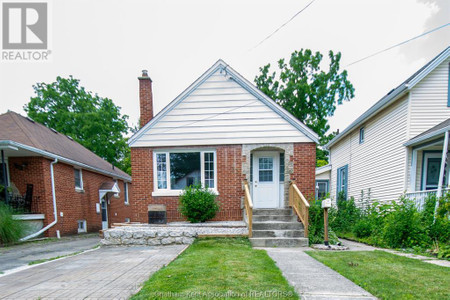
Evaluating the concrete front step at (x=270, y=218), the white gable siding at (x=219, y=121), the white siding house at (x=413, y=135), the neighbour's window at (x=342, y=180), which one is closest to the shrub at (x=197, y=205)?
the concrete front step at (x=270, y=218)

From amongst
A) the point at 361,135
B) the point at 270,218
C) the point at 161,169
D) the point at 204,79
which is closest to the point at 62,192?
the point at 161,169

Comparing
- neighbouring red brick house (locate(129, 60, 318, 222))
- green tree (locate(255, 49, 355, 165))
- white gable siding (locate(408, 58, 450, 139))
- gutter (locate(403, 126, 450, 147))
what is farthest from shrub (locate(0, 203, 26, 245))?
green tree (locate(255, 49, 355, 165))

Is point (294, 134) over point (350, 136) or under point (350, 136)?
under

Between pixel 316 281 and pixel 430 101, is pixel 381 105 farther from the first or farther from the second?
pixel 316 281

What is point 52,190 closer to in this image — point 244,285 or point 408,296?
point 244,285

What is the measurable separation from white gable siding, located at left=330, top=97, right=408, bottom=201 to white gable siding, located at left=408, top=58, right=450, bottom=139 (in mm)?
300

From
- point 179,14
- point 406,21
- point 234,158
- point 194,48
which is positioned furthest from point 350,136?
point 179,14

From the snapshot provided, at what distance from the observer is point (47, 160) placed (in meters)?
9.52

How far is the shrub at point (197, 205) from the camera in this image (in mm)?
7438

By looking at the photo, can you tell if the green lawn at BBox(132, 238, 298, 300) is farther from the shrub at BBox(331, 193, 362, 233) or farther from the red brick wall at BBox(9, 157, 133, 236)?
the shrub at BBox(331, 193, 362, 233)

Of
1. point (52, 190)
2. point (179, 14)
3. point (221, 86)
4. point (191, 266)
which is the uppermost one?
point (179, 14)

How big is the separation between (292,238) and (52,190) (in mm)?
9768

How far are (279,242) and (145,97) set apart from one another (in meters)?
7.03

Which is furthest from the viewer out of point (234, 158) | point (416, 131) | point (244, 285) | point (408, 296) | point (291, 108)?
point (291, 108)
